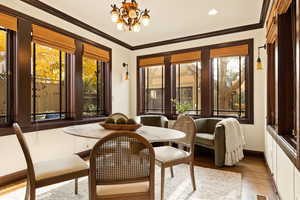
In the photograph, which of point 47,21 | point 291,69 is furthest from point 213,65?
point 47,21

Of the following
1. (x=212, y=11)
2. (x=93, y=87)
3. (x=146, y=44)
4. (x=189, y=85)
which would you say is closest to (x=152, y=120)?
(x=189, y=85)

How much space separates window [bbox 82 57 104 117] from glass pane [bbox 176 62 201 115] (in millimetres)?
1924

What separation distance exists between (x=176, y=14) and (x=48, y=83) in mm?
2587

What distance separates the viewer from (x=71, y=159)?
6.19 ft

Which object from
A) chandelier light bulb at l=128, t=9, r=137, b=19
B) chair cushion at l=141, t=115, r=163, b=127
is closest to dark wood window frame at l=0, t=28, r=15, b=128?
chandelier light bulb at l=128, t=9, r=137, b=19

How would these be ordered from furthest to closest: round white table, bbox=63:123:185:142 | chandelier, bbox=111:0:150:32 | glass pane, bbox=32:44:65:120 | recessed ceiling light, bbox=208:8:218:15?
recessed ceiling light, bbox=208:8:218:15, glass pane, bbox=32:44:65:120, chandelier, bbox=111:0:150:32, round white table, bbox=63:123:185:142

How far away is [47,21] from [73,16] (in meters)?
0.51

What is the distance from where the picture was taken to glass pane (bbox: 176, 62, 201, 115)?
4.37 meters

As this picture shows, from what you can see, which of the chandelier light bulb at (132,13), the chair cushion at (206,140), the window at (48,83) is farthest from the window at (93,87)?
the chair cushion at (206,140)

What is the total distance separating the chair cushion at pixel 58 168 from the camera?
1542 millimetres

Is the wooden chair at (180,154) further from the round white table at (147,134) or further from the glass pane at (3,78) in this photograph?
the glass pane at (3,78)

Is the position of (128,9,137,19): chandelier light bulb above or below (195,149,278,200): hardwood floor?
above

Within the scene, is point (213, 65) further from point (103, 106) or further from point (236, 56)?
point (103, 106)

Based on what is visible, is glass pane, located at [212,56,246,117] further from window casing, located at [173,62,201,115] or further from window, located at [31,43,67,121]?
window, located at [31,43,67,121]
